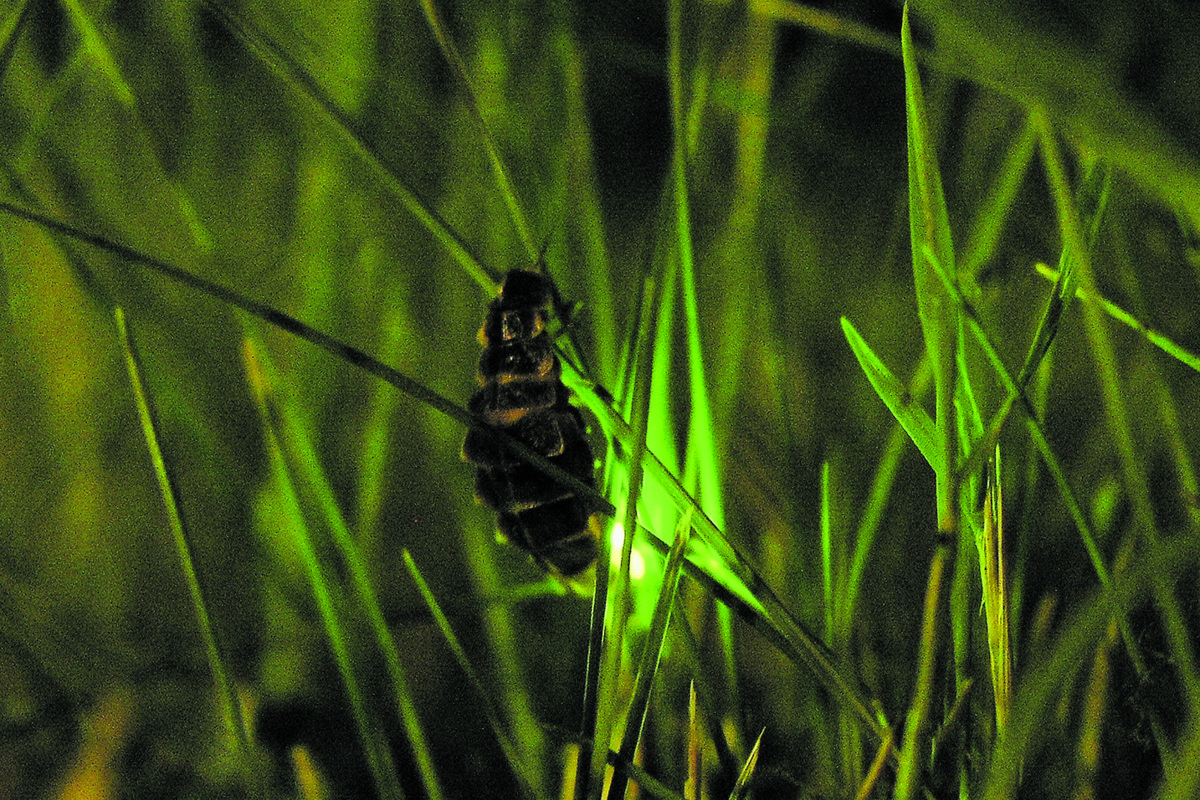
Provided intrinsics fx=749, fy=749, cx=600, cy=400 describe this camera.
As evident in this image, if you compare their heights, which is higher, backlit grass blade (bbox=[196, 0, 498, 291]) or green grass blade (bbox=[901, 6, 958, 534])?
backlit grass blade (bbox=[196, 0, 498, 291])

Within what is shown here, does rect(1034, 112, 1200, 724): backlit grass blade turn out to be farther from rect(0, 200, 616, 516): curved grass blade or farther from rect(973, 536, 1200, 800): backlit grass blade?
rect(0, 200, 616, 516): curved grass blade

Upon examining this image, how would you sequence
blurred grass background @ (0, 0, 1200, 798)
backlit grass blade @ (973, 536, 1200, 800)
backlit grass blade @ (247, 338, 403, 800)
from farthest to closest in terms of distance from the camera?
blurred grass background @ (0, 0, 1200, 798) → backlit grass blade @ (247, 338, 403, 800) → backlit grass blade @ (973, 536, 1200, 800)

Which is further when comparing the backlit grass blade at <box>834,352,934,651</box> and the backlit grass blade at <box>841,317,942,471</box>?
the backlit grass blade at <box>834,352,934,651</box>

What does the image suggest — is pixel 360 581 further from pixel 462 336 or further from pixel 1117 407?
pixel 462 336

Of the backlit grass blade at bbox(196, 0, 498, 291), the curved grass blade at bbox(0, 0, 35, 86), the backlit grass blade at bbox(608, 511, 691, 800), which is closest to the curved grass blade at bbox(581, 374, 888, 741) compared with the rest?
the backlit grass blade at bbox(608, 511, 691, 800)

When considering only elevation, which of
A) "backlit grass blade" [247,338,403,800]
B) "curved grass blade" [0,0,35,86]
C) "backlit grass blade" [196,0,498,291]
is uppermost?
"curved grass blade" [0,0,35,86]

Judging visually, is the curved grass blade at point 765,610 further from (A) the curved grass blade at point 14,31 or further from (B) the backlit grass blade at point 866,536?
(A) the curved grass blade at point 14,31

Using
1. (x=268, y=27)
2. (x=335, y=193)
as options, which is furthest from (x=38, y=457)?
(x=268, y=27)

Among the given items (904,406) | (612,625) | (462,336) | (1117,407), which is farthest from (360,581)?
(462,336)

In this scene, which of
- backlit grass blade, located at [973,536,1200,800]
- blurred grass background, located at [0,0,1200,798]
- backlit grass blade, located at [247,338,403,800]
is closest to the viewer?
backlit grass blade, located at [973,536,1200,800]
